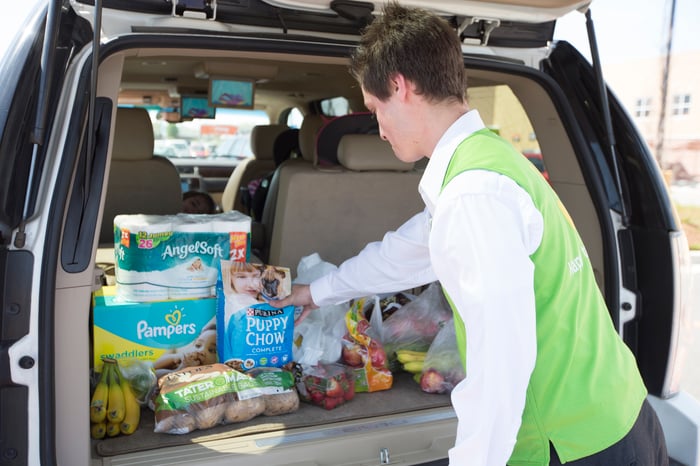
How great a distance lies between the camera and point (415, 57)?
1226 millimetres

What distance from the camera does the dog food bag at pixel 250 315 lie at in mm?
2072

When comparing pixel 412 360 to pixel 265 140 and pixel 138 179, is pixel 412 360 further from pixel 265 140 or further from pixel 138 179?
pixel 265 140

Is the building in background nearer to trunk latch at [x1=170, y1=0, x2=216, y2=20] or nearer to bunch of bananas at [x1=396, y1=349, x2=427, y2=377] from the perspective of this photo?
bunch of bananas at [x1=396, y1=349, x2=427, y2=377]

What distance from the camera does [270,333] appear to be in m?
2.16

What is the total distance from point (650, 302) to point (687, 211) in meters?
10.4

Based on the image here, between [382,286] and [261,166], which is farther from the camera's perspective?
[261,166]

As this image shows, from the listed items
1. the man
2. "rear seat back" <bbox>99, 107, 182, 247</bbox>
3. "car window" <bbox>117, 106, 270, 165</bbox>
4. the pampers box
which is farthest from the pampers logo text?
"car window" <bbox>117, 106, 270, 165</bbox>

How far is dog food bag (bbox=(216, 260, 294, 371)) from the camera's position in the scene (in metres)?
2.07

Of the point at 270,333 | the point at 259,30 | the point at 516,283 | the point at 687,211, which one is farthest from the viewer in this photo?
the point at 687,211

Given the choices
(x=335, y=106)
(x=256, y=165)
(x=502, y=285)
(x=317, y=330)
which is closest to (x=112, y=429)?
(x=317, y=330)

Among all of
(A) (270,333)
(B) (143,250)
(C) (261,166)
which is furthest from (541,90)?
(C) (261,166)

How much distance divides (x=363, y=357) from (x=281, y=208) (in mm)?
743

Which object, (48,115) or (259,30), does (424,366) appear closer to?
(259,30)

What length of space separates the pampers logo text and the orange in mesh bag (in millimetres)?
546
